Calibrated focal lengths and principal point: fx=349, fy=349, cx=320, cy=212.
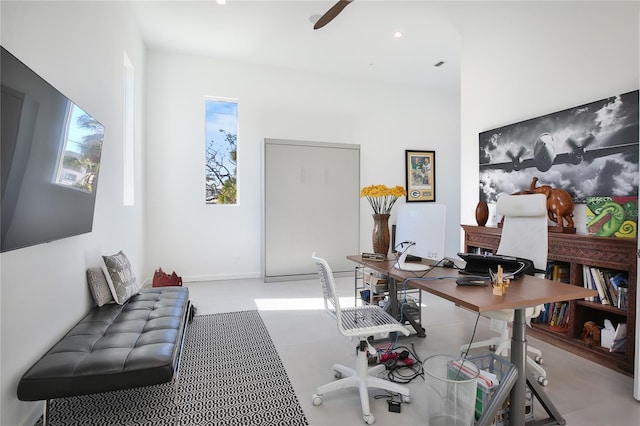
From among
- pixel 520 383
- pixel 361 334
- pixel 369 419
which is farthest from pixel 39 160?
pixel 520 383

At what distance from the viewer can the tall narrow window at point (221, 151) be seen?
218 inches

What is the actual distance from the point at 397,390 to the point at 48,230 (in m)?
2.15

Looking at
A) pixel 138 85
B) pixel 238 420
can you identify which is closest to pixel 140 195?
pixel 138 85

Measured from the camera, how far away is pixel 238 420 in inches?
76.4

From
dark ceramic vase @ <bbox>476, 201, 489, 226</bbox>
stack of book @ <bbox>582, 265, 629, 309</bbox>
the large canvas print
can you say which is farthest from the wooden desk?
dark ceramic vase @ <bbox>476, 201, 489, 226</bbox>

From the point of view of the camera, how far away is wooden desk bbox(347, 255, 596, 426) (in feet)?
5.19

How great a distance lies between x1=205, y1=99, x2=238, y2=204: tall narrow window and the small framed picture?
3177 mm

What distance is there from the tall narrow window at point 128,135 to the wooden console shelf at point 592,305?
4.51m

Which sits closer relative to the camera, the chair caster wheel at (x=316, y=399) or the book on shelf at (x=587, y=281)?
the chair caster wheel at (x=316, y=399)

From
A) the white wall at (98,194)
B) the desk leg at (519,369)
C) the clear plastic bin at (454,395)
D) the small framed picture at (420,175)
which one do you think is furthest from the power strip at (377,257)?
the small framed picture at (420,175)

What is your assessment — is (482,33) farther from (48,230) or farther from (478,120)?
(48,230)

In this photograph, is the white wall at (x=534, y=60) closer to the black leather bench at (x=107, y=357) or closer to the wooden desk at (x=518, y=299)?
the wooden desk at (x=518, y=299)

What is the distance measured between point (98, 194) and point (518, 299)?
3.13m

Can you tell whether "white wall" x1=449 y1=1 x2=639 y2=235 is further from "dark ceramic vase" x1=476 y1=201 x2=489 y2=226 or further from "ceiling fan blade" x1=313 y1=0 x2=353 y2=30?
"ceiling fan blade" x1=313 y1=0 x2=353 y2=30
